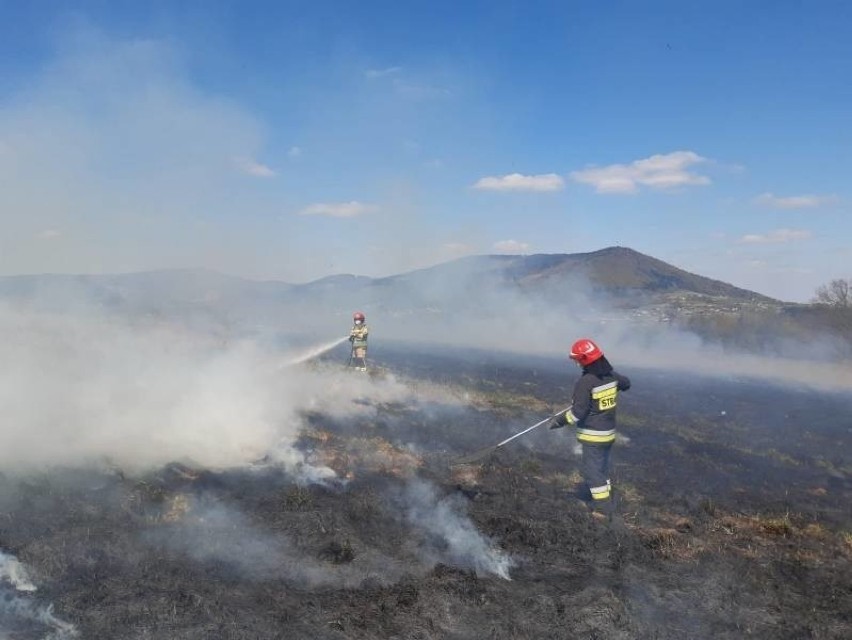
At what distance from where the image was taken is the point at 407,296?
5509cm

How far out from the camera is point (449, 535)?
679 centimetres

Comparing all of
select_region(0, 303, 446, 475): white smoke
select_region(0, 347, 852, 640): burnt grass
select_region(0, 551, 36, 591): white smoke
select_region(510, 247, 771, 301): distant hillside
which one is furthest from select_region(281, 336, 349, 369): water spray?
select_region(510, 247, 771, 301): distant hillside

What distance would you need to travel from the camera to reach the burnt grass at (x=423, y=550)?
491 centimetres

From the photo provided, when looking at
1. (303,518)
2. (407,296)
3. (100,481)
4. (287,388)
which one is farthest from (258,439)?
(407,296)

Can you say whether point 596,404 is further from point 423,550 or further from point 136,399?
point 136,399

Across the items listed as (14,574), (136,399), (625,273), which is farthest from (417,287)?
(14,574)

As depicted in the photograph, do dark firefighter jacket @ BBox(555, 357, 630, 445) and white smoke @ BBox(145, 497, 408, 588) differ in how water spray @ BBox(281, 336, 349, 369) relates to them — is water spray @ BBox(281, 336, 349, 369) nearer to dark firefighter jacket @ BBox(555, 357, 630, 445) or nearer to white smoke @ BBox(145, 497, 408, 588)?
white smoke @ BBox(145, 497, 408, 588)

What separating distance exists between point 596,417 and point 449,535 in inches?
108

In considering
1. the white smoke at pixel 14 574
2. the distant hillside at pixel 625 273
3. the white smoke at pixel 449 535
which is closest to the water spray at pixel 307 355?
the white smoke at pixel 449 535

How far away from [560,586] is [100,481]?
5.83m

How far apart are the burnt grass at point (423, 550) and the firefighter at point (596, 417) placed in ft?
1.26

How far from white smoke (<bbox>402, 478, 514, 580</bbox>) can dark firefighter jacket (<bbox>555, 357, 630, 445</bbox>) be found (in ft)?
6.63

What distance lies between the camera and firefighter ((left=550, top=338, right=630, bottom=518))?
7926 millimetres

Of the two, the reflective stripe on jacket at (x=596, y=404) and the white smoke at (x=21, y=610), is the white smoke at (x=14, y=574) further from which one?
the reflective stripe on jacket at (x=596, y=404)
